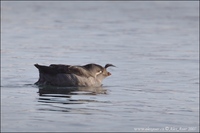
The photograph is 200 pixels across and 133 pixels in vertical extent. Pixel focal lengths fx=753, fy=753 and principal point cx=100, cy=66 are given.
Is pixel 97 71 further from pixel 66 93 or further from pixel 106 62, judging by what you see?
pixel 106 62

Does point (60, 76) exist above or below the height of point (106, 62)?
below

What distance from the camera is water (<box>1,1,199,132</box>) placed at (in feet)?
42.6

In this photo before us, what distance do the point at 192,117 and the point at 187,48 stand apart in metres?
12.9

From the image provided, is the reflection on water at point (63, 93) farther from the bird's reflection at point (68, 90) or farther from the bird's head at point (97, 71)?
the bird's head at point (97, 71)

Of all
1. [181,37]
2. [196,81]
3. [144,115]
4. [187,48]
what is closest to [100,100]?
[144,115]

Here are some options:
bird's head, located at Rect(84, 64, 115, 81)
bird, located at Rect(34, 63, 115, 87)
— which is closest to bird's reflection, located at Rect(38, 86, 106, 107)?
bird, located at Rect(34, 63, 115, 87)

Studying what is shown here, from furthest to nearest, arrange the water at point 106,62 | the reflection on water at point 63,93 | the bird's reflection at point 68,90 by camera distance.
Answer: the bird's reflection at point 68,90 < the reflection on water at point 63,93 < the water at point 106,62

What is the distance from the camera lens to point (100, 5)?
45750mm

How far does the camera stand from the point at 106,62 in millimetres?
22328

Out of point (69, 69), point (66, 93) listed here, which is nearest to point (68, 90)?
point (66, 93)

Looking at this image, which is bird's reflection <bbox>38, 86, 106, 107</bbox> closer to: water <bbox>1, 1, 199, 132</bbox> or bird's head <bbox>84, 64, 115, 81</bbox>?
water <bbox>1, 1, 199, 132</bbox>

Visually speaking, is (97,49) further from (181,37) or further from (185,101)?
(185,101)

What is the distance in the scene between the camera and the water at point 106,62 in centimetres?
1297

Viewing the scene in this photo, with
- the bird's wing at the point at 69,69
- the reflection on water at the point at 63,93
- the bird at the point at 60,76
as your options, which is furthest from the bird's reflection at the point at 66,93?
the bird's wing at the point at 69,69
